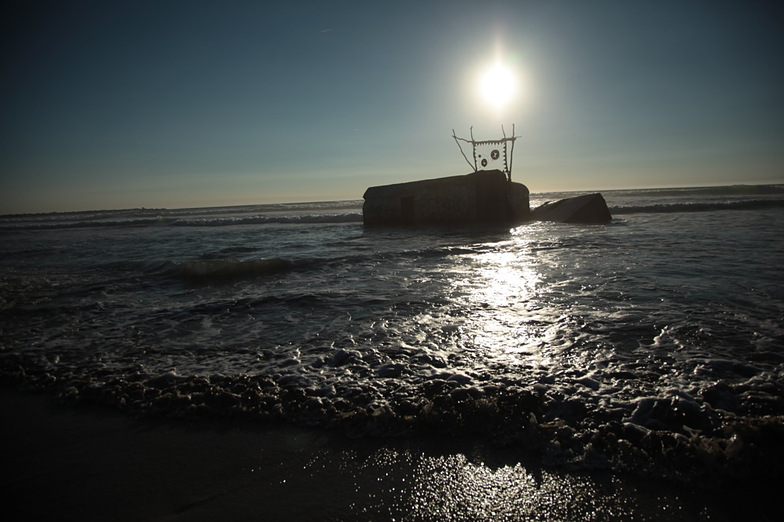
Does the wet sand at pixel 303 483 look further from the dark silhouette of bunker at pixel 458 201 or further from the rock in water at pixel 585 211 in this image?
the rock in water at pixel 585 211

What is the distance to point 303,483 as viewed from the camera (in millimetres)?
1815

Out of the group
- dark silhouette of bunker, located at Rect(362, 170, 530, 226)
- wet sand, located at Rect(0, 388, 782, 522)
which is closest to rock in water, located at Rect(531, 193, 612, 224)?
dark silhouette of bunker, located at Rect(362, 170, 530, 226)

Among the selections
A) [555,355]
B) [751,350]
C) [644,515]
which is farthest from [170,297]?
[751,350]

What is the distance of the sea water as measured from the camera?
6.78 feet

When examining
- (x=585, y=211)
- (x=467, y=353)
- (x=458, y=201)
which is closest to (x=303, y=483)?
(x=467, y=353)

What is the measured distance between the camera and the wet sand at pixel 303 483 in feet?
5.25

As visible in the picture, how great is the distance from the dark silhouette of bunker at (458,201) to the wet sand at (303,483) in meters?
14.5

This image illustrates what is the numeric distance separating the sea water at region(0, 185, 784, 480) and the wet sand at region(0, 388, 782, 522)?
0.13 meters

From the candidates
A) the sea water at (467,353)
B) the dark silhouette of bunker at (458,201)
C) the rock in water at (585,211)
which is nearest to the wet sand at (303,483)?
the sea water at (467,353)

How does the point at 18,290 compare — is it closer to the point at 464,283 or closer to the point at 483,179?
the point at 464,283

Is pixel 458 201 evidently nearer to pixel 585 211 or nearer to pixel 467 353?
pixel 585 211

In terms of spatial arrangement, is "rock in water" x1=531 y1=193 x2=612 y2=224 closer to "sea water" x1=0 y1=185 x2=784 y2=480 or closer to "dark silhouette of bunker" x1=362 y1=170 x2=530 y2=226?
"dark silhouette of bunker" x1=362 y1=170 x2=530 y2=226

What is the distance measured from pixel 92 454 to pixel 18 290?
20.5 ft

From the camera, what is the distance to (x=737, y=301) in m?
4.05
